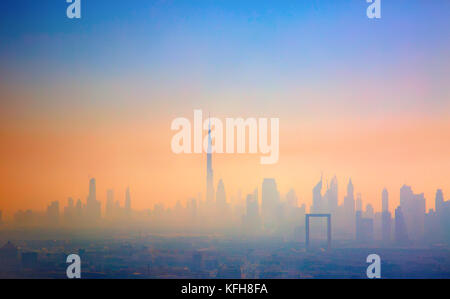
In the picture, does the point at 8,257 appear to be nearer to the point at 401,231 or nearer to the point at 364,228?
the point at 364,228

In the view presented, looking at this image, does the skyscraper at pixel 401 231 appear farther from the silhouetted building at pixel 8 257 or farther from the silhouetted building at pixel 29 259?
the silhouetted building at pixel 8 257

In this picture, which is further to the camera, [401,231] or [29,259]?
[401,231]

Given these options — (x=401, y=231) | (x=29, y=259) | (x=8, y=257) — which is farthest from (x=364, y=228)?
(x=8, y=257)

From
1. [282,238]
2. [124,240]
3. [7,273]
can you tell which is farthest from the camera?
[282,238]

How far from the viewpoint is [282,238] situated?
1736 centimetres

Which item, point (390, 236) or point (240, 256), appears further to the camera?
point (390, 236)

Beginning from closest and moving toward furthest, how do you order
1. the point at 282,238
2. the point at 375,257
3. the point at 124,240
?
the point at 375,257, the point at 124,240, the point at 282,238

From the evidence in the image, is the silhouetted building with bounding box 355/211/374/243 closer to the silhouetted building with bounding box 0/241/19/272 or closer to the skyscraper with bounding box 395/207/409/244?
the skyscraper with bounding box 395/207/409/244

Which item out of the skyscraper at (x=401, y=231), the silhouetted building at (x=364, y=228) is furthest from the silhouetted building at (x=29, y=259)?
the skyscraper at (x=401, y=231)

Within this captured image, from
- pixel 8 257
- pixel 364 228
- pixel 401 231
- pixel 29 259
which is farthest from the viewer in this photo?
pixel 364 228

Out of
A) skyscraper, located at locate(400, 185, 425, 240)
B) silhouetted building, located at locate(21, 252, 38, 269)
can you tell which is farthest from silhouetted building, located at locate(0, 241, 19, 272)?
skyscraper, located at locate(400, 185, 425, 240)
